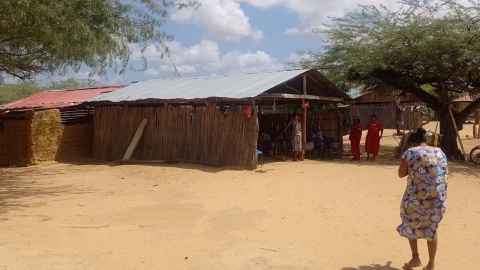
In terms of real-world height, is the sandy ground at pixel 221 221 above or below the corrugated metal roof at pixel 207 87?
below

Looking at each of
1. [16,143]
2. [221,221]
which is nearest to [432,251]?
[221,221]

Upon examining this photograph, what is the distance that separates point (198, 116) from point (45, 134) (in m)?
4.60

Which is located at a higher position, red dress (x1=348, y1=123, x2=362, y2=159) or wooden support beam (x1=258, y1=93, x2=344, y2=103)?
wooden support beam (x1=258, y1=93, x2=344, y2=103)

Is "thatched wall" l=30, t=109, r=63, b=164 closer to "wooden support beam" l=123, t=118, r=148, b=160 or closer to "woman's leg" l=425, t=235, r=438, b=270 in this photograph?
"wooden support beam" l=123, t=118, r=148, b=160

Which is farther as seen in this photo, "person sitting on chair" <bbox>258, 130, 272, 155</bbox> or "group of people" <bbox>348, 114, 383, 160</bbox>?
"person sitting on chair" <bbox>258, 130, 272, 155</bbox>

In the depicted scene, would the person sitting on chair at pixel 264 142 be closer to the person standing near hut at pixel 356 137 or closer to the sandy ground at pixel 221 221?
the person standing near hut at pixel 356 137

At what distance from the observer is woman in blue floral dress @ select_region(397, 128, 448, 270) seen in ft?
14.0

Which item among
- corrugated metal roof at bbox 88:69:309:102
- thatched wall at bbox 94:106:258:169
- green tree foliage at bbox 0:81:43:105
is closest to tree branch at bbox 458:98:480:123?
corrugated metal roof at bbox 88:69:309:102

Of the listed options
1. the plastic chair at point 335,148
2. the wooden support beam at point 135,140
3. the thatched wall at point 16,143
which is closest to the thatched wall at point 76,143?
the thatched wall at point 16,143

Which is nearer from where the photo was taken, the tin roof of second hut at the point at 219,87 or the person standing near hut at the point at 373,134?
the tin roof of second hut at the point at 219,87

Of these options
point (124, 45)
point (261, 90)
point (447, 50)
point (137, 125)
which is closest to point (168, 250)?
point (124, 45)

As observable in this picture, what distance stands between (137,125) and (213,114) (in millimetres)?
A: 2859

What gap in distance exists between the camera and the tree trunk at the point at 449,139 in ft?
47.4

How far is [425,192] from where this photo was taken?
14.1 feet
